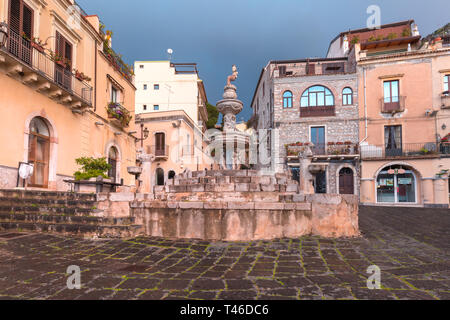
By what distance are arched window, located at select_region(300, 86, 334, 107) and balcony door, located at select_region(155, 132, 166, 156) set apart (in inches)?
517

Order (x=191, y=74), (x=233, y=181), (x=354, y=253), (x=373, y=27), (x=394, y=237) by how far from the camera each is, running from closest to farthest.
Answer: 1. (x=354, y=253)
2. (x=394, y=237)
3. (x=233, y=181)
4. (x=373, y=27)
5. (x=191, y=74)

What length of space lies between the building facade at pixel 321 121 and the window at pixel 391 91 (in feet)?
7.62

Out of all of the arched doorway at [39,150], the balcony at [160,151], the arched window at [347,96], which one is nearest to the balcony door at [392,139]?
the arched window at [347,96]

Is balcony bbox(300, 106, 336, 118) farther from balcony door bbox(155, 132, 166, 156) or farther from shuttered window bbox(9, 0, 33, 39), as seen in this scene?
shuttered window bbox(9, 0, 33, 39)

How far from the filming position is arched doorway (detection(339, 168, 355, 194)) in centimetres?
2059

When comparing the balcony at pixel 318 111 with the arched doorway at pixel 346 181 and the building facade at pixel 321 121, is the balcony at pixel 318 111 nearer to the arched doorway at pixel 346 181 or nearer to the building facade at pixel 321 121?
the building facade at pixel 321 121

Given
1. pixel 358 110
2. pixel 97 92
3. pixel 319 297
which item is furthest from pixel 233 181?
pixel 358 110

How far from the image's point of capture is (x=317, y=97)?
22.0 m

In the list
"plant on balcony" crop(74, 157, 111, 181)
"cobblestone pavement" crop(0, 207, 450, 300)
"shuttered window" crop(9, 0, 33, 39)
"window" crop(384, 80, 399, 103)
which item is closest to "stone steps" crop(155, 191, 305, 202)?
"cobblestone pavement" crop(0, 207, 450, 300)

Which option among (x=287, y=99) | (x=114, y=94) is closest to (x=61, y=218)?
(x=114, y=94)

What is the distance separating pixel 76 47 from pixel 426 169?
24.7 m

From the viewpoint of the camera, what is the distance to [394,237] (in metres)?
5.86

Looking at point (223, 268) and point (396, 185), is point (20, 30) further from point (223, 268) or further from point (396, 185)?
point (396, 185)
